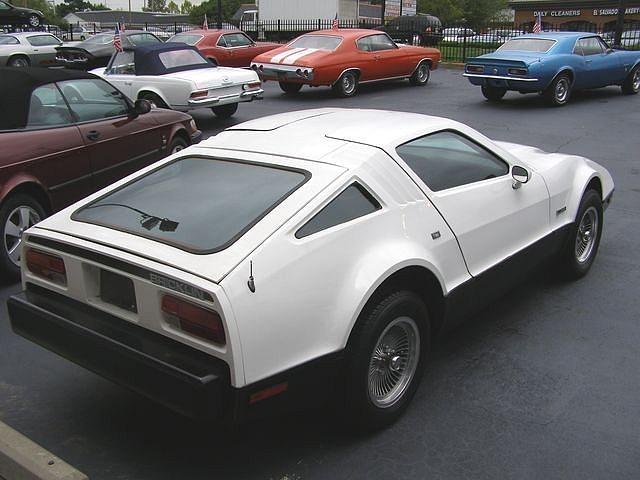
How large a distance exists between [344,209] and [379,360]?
0.76m

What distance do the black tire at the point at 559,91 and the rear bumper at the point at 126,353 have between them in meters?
12.5

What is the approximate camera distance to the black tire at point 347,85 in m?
15.5

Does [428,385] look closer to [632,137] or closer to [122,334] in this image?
[122,334]

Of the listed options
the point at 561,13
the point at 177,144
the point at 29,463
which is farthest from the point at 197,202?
the point at 561,13

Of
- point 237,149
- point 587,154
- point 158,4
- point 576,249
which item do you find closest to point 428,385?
point 237,149

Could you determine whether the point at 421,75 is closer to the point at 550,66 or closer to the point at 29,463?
the point at 550,66

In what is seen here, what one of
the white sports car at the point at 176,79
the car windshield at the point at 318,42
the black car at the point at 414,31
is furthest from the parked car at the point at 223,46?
the black car at the point at 414,31

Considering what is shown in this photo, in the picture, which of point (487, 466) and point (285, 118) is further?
point (285, 118)

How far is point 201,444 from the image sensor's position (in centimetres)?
333

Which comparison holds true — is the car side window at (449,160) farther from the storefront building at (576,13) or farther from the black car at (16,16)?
the storefront building at (576,13)

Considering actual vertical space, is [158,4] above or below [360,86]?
above

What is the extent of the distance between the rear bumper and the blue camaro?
12034 mm

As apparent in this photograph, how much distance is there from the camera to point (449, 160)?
13.5ft

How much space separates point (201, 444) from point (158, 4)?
133 meters
